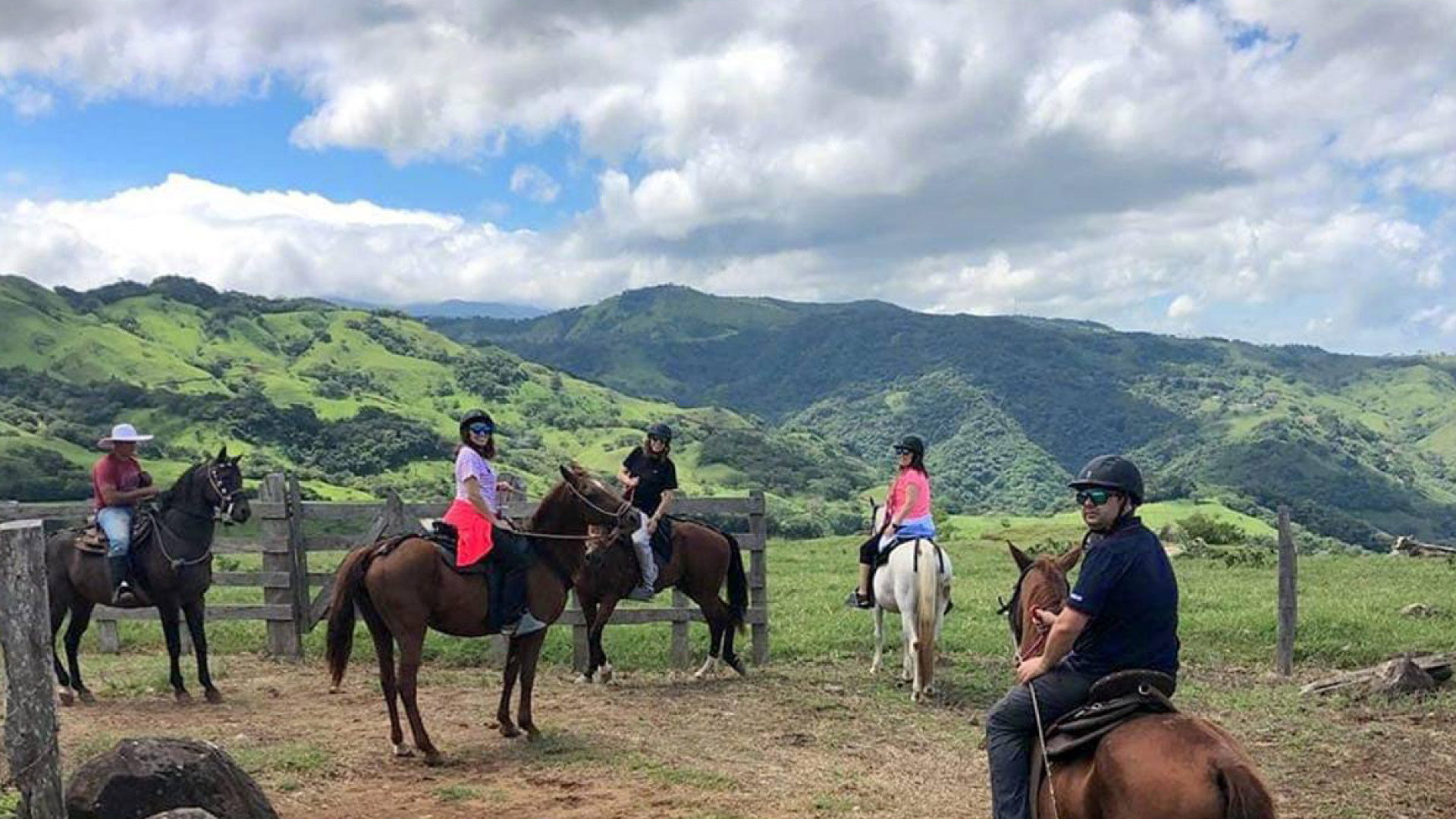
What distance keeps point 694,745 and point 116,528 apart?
22.8ft

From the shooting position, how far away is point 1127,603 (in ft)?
16.5

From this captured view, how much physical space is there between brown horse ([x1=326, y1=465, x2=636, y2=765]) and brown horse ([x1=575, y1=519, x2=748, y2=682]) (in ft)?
6.95

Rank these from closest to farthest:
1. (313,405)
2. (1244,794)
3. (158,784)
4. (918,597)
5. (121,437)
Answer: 1. (1244,794)
2. (158,784)
3. (121,437)
4. (918,597)
5. (313,405)

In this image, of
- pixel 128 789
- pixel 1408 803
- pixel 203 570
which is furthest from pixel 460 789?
pixel 1408 803

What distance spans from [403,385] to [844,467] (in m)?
60.9

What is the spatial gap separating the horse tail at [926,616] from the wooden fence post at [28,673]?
330 inches

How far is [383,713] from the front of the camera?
36.0 feet

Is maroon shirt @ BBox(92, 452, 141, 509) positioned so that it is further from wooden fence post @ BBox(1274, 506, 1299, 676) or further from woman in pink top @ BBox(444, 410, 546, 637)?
wooden fence post @ BBox(1274, 506, 1299, 676)

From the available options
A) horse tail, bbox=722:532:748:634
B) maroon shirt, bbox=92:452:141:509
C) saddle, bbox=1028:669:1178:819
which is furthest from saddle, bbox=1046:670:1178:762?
maroon shirt, bbox=92:452:141:509

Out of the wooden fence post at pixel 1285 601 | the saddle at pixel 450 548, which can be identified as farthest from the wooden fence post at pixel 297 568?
the wooden fence post at pixel 1285 601

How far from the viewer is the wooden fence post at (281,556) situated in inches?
556

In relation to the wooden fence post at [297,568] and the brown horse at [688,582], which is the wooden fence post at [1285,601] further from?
the wooden fence post at [297,568]

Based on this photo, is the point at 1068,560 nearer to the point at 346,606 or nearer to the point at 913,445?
the point at 913,445

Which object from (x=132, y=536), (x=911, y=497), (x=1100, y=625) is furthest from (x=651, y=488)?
(x=1100, y=625)
